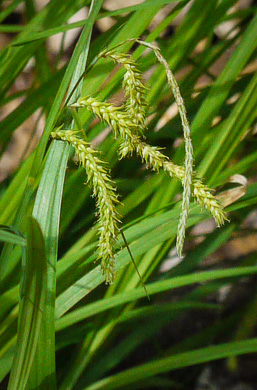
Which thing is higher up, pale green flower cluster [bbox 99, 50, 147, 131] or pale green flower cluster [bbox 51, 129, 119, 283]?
pale green flower cluster [bbox 99, 50, 147, 131]

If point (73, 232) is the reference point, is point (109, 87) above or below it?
above

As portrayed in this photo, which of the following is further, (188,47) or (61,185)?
(188,47)

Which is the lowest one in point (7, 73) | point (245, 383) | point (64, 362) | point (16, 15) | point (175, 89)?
point (245, 383)

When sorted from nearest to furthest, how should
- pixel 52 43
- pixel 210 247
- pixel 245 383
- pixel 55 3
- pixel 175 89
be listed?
pixel 175 89, pixel 55 3, pixel 210 247, pixel 245 383, pixel 52 43

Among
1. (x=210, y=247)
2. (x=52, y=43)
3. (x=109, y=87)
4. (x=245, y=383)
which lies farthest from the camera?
(x=52, y=43)

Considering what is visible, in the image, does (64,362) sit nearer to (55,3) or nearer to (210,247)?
(210,247)

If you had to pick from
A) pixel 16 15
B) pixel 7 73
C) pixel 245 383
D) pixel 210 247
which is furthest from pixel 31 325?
pixel 16 15

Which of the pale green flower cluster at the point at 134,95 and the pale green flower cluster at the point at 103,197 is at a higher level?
the pale green flower cluster at the point at 134,95
